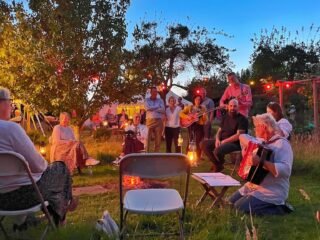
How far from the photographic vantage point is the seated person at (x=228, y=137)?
8695 mm

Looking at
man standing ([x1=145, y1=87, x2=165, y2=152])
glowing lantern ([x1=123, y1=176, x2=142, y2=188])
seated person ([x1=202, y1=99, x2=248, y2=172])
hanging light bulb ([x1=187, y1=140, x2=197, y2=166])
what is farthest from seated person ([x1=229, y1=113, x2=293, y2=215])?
man standing ([x1=145, y1=87, x2=165, y2=152])

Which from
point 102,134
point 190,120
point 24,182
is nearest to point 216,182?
point 24,182

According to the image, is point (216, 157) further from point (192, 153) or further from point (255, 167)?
point (255, 167)

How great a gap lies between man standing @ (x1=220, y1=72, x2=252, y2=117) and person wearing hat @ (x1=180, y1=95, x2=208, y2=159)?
82 cm

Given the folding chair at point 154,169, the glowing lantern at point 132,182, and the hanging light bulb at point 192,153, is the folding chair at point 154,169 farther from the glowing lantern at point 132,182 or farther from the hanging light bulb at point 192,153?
the hanging light bulb at point 192,153

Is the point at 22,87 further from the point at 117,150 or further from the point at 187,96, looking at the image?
the point at 187,96

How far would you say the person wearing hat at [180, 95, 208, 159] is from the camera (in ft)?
35.3

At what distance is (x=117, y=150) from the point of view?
1212 cm

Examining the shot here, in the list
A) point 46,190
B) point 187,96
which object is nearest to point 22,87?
point 46,190

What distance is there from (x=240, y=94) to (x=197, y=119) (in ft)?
4.29

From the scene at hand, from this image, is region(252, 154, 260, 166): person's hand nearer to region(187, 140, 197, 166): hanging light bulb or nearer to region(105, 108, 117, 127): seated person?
region(187, 140, 197, 166): hanging light bulb

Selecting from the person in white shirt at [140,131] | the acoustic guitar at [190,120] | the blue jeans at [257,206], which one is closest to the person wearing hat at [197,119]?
the acoustic guitar at [190,120]

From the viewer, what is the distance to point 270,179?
5.64 meters

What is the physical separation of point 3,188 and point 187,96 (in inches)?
1091
